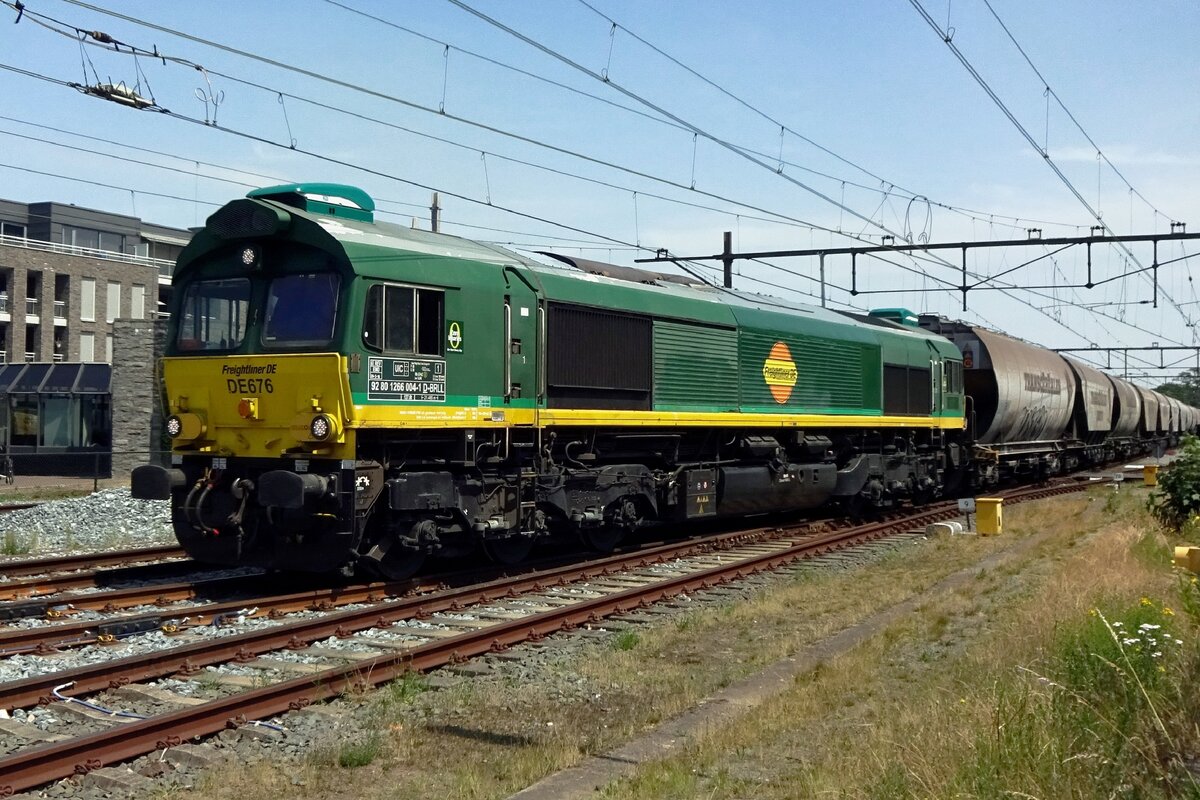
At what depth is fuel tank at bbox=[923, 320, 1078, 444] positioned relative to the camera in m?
26.8

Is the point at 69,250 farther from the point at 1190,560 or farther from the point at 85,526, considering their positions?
the point at 1190,560

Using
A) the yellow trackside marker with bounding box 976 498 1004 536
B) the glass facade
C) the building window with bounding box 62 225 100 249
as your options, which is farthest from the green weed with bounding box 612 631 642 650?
the building window with bounding box 62 225 100 249

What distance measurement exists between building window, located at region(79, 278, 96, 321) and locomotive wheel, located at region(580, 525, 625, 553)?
1676 inches

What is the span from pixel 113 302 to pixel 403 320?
45.0 m

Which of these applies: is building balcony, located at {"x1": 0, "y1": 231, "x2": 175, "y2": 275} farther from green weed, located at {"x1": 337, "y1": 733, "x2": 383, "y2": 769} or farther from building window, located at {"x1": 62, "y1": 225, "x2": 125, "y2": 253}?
green weed, located at {"x1": 337, "y1": 733, "x2": 383, "y2": 769}

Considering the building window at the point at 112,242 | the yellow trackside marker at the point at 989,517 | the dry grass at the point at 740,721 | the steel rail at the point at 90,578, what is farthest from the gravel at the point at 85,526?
the building window at the point at 112,242

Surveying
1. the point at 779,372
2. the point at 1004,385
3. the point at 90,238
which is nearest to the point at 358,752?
the point at 779,372

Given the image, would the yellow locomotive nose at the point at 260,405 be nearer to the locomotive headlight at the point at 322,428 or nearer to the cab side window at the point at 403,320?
the locomotive headlight at the point at 322,428

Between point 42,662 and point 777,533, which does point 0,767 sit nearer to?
point 42,662

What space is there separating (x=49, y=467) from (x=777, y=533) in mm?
26910

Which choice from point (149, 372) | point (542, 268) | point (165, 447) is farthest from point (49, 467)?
point (542, 268)

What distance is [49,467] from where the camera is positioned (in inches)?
1412

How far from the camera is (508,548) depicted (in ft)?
44.7

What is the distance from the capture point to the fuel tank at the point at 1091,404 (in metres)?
35.3
